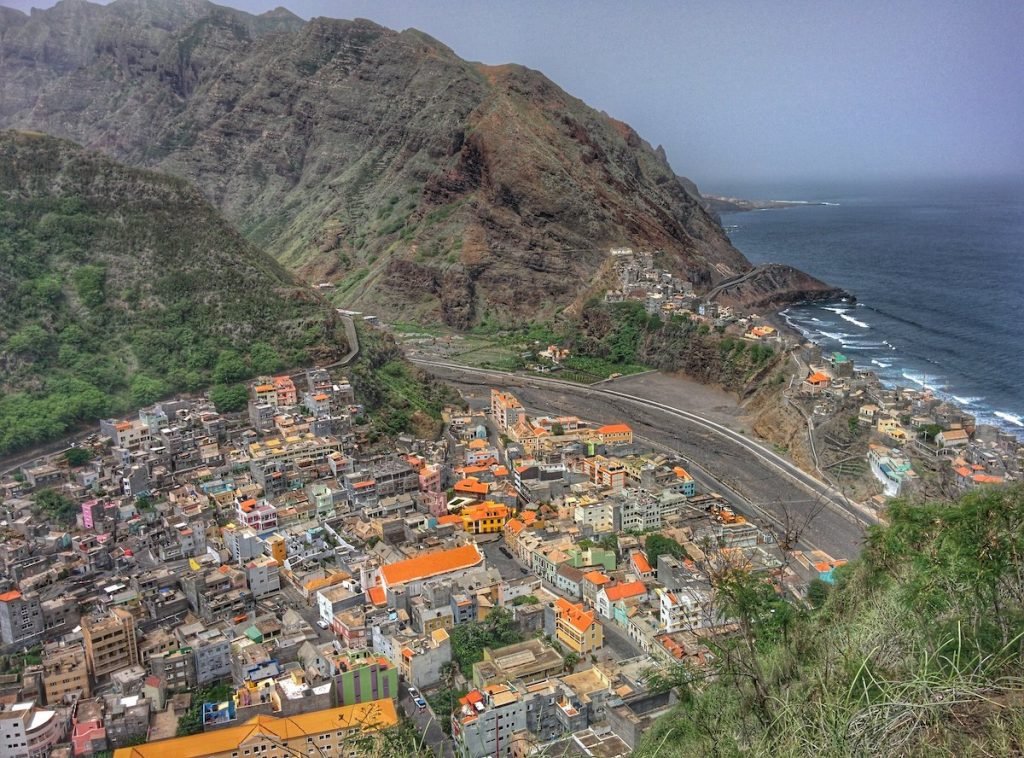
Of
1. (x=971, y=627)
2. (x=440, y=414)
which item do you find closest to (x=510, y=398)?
(x=440, y=414)

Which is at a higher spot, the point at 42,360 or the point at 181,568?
the point at 42,360

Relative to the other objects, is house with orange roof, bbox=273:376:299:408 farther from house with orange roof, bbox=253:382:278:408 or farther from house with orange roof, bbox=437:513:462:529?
house with orange roof, bbox=437:513:462:529

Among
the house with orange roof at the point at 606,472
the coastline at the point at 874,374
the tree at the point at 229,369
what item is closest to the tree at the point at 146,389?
the tree at the point at 229,369

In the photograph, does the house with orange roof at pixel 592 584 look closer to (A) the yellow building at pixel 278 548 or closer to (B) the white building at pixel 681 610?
(B) the white building at pixel 681 610

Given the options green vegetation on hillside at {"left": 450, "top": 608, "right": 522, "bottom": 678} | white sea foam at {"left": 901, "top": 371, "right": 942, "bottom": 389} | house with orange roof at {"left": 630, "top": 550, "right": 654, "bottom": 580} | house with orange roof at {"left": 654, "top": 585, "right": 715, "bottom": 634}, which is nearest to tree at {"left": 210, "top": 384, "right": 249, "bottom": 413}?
green vegetation on hillside at {"left": 450, "top": 608, "right": 522, "bottom": 678}

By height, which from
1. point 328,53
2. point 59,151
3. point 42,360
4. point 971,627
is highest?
point 328,53

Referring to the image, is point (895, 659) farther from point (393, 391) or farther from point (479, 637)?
point (393, 391)

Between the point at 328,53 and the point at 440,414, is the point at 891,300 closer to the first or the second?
the point at 440,414
